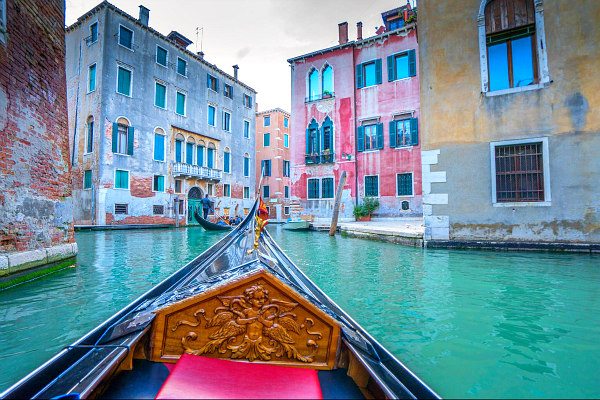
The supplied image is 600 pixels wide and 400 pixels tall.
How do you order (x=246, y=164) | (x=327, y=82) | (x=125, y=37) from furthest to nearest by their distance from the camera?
(x=246, y=164), (x=327, y=82), (x=125, y=37)

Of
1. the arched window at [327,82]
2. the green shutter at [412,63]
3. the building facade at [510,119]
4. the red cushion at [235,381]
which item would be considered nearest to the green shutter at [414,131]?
the green shutter at [412,63]

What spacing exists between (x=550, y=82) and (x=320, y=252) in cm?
444

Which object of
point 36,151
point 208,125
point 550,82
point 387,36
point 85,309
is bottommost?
point 85,309

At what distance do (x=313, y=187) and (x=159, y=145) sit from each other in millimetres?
6897

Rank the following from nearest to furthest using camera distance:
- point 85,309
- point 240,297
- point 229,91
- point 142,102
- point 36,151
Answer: point 240,297
point 85,309
point 36,151
point 142,102
point 229,91

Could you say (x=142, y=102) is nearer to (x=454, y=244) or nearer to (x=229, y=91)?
(x=229, y=91)

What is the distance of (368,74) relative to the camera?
12.2 m

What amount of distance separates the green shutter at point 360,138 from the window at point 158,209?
8554mm

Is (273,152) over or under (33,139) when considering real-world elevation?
over

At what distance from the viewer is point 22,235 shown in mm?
3242

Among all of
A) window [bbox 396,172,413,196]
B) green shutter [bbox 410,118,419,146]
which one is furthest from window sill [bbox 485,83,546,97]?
window [bbox 396,172,413,196]

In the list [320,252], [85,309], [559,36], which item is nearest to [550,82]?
[559,36]

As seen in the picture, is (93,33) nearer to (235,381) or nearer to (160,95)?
(160,95)

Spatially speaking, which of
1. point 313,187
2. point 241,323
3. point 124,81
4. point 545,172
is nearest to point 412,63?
point 313,187
